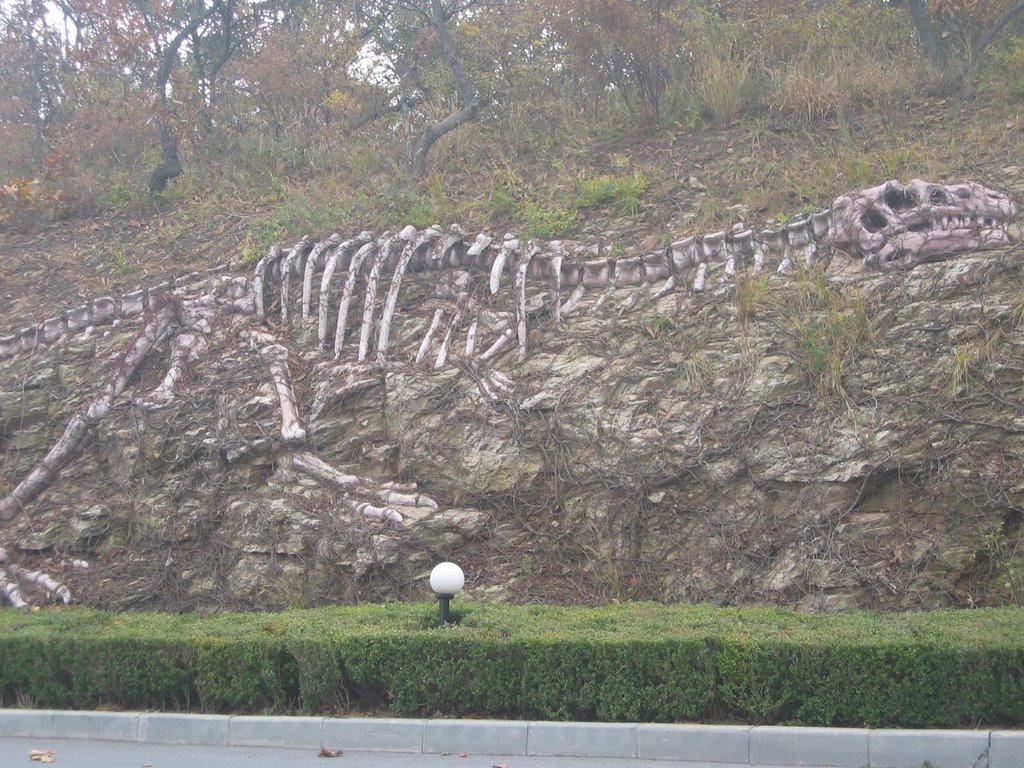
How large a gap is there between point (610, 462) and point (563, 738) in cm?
358

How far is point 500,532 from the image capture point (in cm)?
966

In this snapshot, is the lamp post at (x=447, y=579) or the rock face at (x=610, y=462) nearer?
the lamp post at (x=447, y=579)

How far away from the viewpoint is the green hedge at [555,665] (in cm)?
605

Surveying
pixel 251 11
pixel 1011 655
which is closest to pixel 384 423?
pixel 1011 655

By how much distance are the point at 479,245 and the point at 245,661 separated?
6053 mm

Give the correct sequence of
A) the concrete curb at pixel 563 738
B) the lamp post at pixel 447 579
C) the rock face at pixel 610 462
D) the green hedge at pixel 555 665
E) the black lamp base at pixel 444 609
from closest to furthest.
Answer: the concrete curb at pixel 563 738
the green hedge at pixel 555 665
the lamp post at pixel 447 579
the black lamp base at pixel 444 609
the rock face at pixel 610 462

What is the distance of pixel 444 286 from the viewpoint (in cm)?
1202

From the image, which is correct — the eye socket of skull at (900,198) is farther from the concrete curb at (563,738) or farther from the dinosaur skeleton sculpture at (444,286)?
the concrete curb at (563,738)

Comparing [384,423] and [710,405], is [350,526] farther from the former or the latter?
[710,405]

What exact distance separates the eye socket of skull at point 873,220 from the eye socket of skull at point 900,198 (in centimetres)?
15

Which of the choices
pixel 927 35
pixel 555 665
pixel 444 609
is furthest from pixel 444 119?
pixel 555 665

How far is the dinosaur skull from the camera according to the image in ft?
34.6

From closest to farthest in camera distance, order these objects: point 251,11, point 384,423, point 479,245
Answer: point 384,423
point 479,245
point 251,11

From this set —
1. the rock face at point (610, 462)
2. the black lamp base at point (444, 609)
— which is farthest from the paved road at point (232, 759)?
the rock face at point (610, 462)
